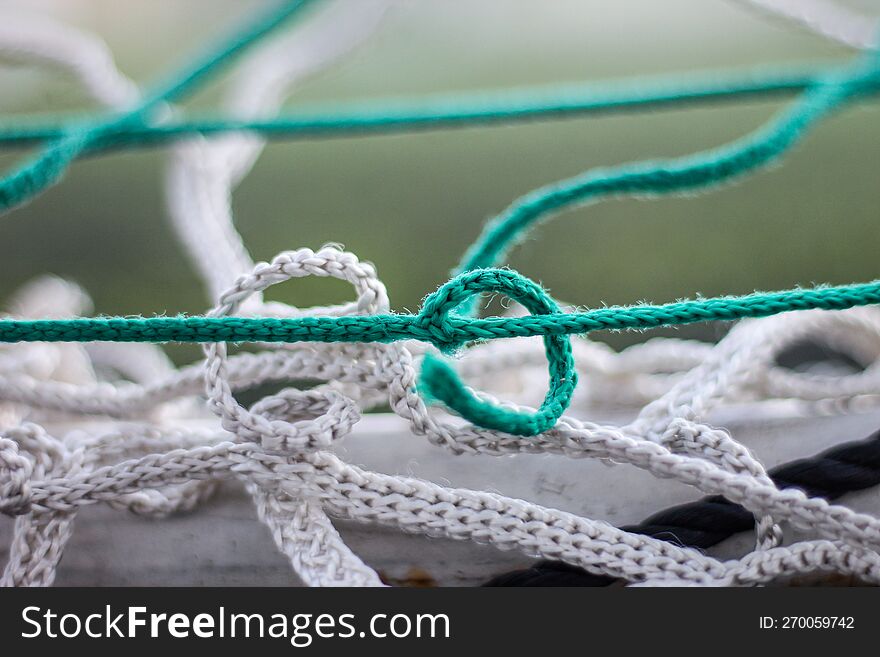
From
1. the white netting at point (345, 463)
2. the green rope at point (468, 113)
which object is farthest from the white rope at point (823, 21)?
the white netting at point (345, 463)

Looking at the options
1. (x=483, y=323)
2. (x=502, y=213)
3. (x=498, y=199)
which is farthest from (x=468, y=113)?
(x=498, y=199)

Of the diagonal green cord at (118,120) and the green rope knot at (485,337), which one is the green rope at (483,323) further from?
the diagonal green cord at (118,120)

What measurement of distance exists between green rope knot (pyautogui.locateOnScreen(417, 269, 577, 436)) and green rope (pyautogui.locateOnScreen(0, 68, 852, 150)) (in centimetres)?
35

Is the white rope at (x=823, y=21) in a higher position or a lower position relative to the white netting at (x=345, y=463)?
higher

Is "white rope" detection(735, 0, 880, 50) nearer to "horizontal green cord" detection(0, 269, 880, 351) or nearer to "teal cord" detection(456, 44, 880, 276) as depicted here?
"teal cord" detection(456, 44, 880, 276)

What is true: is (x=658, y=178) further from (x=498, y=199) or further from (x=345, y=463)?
(x=498, y=199)

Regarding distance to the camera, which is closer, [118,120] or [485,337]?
[485,337]

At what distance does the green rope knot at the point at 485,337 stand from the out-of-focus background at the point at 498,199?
71cm

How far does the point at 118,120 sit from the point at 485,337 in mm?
442

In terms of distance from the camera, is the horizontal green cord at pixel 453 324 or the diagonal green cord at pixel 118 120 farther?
the diagonal green cord at pixel 118 120

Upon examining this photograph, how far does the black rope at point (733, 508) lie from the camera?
0.45 meters

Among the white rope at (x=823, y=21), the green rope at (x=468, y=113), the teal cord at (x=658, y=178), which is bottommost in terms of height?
the teal cord at (x=658, y=178)

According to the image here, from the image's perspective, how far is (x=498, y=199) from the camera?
192cm

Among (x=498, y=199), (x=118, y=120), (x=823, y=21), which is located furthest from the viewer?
(x=498, y=199)
